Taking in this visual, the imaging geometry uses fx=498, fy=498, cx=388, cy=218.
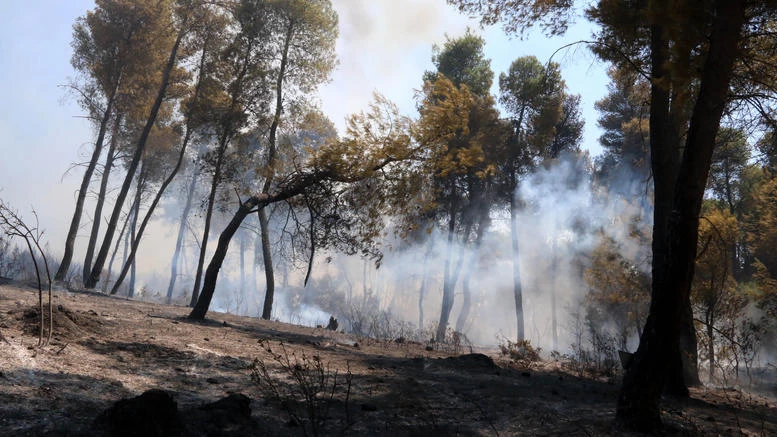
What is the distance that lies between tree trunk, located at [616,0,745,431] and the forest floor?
348 mm

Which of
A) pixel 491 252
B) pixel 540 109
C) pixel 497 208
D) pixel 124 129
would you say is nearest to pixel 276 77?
pixel 124 129

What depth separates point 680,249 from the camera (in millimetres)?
4859

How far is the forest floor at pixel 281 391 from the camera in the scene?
12.6ft

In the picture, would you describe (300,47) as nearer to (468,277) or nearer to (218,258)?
(218,258)

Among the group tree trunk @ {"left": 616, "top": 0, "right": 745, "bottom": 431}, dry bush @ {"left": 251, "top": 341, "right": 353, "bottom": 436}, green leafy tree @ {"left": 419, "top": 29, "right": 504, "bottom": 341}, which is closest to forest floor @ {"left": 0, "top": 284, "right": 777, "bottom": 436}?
dry bush @ {"left": 251, "top": 341, "right": 353, "bottom": 436}

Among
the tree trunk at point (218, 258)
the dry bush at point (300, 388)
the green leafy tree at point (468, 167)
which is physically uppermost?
the green leafy tree at point (468, 167)

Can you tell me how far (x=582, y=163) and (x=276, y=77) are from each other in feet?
66.4

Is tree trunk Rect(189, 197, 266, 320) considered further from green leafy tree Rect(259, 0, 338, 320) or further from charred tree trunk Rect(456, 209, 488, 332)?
charred tree trunk Rect(456, 209, 488, 332)

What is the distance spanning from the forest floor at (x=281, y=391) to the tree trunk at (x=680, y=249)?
13.7 inches

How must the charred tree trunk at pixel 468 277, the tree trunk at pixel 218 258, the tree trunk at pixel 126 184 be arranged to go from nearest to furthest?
the tree trunk at pixel 218 258
the tree trunk at pixel 126 184
the charred tree trunk at pixel 468 277

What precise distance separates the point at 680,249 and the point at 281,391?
4279 mm

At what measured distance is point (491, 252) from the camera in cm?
3575

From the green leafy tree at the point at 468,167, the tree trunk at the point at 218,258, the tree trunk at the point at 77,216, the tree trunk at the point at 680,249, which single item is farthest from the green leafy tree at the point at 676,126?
the tree trunk at the point at 77,216

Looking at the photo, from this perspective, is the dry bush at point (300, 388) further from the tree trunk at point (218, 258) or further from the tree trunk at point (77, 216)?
the tree trunk at point (77, 216)
